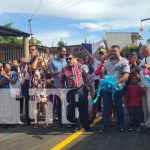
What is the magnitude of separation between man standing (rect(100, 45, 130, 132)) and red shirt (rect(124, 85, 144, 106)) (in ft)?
0.95

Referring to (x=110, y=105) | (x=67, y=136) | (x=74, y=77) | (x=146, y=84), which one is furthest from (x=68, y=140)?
(x=146, y=84)

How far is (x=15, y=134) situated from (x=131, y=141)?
112 inches

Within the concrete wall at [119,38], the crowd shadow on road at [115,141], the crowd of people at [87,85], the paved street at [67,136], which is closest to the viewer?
the crowd shadow on road at [115,141]

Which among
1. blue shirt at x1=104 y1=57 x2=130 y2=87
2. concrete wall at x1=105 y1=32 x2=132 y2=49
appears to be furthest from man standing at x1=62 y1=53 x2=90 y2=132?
concrete wall at x1=105 y1=32 x2=132 y2=49

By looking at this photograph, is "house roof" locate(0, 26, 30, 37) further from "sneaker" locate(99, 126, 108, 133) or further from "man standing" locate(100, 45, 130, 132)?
"sneaker" locate(99, 126, 108, 133)

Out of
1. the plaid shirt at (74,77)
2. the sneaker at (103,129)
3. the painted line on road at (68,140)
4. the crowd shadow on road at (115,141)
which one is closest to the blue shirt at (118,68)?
the plaid shirt at (74,77)

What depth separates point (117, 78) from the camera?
10609 mm

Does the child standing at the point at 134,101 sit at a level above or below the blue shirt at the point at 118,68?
below

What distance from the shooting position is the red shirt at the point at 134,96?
10.8 m

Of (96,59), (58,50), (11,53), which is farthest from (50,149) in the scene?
(11,53)

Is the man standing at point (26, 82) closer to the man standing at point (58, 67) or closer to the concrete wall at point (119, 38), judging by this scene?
the man standing at point (58, 67)

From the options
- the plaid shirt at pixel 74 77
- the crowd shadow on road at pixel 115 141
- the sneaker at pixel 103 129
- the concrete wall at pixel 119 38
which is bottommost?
the crowd shadow on road at pixel 115 141

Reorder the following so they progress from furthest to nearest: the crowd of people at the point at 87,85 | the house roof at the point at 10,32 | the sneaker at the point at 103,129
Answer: the house roof at the point at 10,32 < the crowd of people at the point at 87,85 < the sneaker at the point at 103,129

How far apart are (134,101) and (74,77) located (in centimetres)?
154
